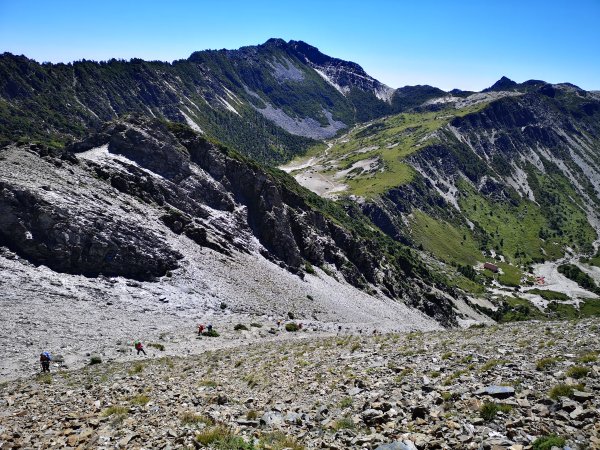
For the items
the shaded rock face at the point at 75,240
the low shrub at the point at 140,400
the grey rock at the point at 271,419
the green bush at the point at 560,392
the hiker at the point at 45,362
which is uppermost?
the shaded rock face at the point at 75,240

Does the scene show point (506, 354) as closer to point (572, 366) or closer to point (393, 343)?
point (572, 366)

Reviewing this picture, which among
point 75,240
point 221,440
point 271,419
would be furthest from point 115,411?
point 75,240

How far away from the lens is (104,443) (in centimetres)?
1505

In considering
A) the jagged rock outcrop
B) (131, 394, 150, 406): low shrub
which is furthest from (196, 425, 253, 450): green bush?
the jagged rock outcrop

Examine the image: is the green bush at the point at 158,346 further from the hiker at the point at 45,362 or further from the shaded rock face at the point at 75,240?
the shaded rock face at the point at 75,240

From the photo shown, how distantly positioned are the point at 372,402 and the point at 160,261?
50.5 meters

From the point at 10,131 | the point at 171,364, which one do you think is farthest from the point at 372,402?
the point at 10,131

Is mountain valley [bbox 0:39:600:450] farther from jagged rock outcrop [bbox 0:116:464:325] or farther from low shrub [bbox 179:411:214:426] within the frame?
jagged rock outcrop [bbox 0:116:464:325]

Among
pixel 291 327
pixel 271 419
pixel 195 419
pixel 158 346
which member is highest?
pixel 271 419

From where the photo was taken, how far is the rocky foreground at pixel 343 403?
44.2 ft

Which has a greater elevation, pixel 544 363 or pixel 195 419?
pixel 544 363

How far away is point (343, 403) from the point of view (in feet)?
58.7

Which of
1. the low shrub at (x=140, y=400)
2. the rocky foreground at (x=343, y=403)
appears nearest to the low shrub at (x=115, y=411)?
the rocky foreground at (x=343, y=403)

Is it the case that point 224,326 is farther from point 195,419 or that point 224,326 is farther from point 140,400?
point 195,419
